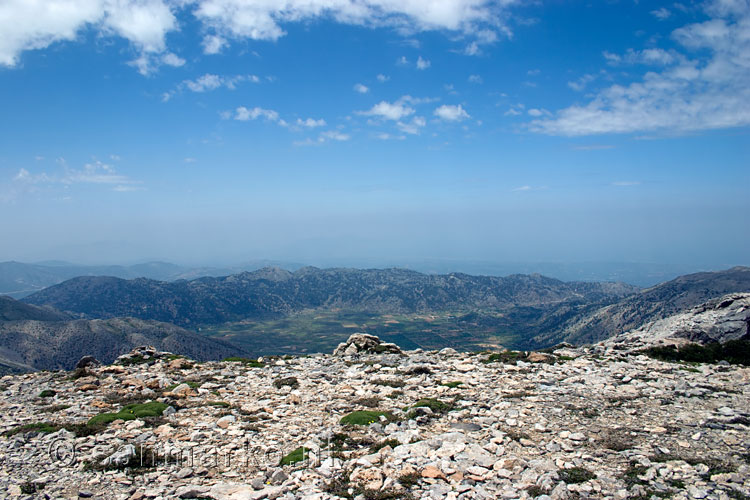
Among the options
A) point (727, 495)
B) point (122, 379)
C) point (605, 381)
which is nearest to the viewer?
point (727, 495)

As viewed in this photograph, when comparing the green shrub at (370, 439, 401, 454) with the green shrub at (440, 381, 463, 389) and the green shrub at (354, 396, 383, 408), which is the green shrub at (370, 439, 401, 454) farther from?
the green shrub at (440, 381, 463, 389)

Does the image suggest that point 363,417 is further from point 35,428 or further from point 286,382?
point 35,428

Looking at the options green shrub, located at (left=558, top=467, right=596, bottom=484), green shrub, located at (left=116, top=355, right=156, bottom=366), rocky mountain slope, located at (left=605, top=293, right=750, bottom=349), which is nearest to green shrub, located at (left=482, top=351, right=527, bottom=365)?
rocky mountain slope, located at (left=605, top=293, right=750, bottom=349)

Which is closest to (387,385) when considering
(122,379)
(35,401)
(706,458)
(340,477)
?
(340,477)

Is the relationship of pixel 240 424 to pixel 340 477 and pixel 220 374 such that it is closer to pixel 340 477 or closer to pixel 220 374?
pixel 340 477

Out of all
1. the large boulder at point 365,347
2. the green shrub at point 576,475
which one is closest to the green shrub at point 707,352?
the large boulder at point 365,347

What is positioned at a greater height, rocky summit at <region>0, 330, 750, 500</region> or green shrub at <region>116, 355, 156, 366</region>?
rocky summit at <region>0, 330, 750, 500</region>
